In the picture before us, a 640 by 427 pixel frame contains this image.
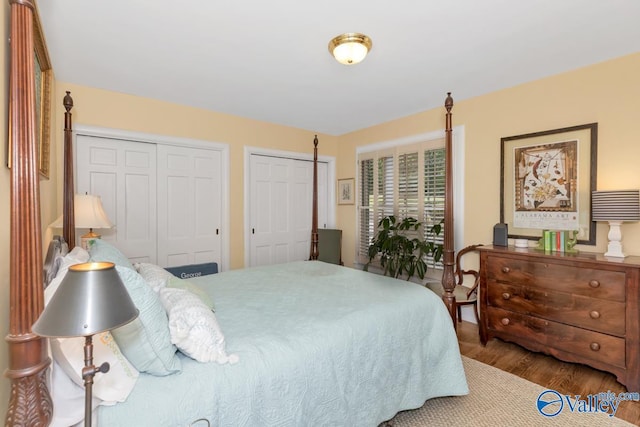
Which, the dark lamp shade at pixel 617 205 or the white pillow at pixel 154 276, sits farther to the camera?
the dark lamp shade at pixel 617 205

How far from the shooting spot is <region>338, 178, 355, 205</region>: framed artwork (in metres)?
4.79

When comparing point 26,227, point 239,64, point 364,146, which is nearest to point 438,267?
point 364,146

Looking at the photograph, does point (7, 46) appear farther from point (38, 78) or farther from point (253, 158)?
point (253, 158)

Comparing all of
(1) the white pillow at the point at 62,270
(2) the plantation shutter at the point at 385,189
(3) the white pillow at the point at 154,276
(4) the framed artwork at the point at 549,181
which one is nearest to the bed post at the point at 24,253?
(1) the white pillow at the point at 62,270

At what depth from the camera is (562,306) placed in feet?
7.95

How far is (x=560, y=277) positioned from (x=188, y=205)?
3.72 metres

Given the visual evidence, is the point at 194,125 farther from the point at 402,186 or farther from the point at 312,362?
the point at 312,362

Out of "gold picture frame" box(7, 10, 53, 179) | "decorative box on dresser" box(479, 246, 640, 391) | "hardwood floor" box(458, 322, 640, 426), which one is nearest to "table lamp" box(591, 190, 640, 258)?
"decorative box on dresser" box(479, 246, 640, 391)

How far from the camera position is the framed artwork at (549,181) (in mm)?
2633

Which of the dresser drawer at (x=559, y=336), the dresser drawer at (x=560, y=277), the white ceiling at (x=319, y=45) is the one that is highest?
the white ceiling at (x=319, y=45)

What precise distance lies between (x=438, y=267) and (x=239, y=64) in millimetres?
2999

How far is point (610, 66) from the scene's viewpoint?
2529 millimetres

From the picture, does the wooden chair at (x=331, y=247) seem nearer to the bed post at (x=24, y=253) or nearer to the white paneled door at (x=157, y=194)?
the white paneled door at (x=157, y=194)

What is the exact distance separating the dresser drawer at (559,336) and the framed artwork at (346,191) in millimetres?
2500
